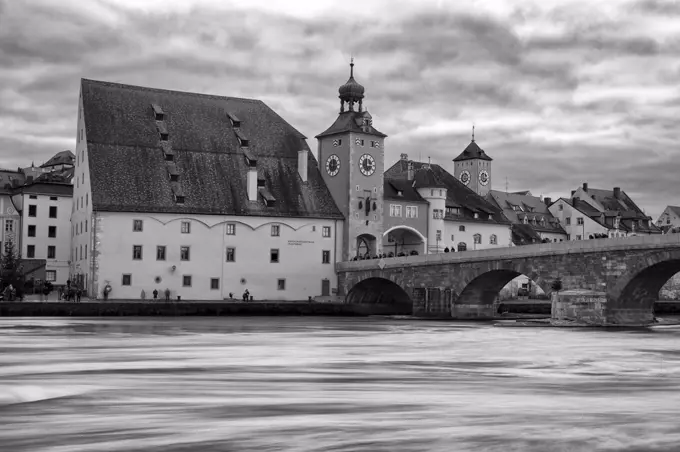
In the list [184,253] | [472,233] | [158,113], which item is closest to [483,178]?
[472,233]

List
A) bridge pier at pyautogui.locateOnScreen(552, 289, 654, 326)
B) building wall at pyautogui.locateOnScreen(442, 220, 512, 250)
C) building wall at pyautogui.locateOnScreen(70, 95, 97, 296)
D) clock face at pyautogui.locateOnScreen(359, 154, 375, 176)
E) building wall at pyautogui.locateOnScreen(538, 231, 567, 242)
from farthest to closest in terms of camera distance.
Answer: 1. building wall at pyautogui.locateOnScreen(538, 231, 567, 242)
2. building wall at pyautogui.locateOnScreen(442, 220, 512, 250)
3. clock face at pyautogui.locateOnScreen(359, 154, 375, 176)
4. building wall at pyautogui.locateOnScreen(70, 95, 97, 296)
5. bridge pier at pyautogui.locateOnScreen(552, 289, 654, 326)

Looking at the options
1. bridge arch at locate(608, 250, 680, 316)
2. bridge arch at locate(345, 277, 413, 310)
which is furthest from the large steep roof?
bridge arch at locate(608, 250, 680, 316)

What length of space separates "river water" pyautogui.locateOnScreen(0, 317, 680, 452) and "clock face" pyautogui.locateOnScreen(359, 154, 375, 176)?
38.3 meters

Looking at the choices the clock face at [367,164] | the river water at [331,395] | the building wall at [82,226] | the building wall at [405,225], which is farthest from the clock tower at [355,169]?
the river water at [331,395]

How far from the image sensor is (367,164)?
2906 inches

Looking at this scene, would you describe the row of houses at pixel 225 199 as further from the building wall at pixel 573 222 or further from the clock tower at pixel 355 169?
the building wall at pixel 573 222

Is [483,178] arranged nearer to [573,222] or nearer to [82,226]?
[573,222]

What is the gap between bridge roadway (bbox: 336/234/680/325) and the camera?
4709 centimetres

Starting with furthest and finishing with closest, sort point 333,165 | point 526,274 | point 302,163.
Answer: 1. point 333,165
2. point 302,163
3. point 526,274

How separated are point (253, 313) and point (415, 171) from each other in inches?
1086

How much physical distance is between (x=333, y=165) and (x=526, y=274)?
23422 mm

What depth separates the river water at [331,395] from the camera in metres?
14.1

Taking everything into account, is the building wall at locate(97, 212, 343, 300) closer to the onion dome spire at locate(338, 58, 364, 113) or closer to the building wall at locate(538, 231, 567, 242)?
the onion dome spire at locate(338, 58, 364, 113)

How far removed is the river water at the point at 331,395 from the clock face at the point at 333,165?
3841 centimetres
